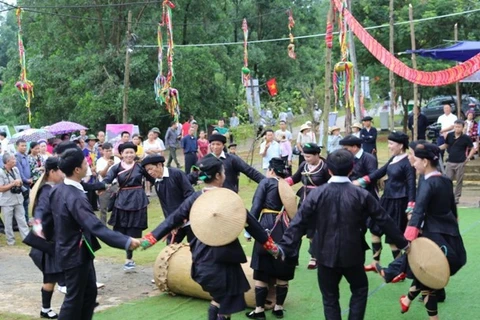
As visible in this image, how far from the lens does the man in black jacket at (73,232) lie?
583 cm

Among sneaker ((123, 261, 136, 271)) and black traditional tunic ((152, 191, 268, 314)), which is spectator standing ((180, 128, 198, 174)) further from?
black traditional tunic ((152, 191, 268, 314))

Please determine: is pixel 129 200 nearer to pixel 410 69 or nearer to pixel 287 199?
pixel 287 199

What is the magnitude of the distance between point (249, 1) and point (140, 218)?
30.4m

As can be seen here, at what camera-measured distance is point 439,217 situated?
21.3 ft

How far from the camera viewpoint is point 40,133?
1708 cm

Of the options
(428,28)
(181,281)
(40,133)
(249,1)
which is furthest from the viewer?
(249,1)

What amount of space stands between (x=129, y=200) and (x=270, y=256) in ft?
9.78

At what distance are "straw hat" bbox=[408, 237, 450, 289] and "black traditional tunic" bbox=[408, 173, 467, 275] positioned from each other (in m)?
0.34

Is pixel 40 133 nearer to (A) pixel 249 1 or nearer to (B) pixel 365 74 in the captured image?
(B) pixel 365 74

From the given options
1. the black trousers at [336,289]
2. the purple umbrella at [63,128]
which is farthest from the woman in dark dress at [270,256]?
the purple umbrella at [63,128]

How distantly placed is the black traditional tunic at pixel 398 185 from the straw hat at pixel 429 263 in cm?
212

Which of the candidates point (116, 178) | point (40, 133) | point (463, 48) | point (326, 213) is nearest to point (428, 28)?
point (463, 48)

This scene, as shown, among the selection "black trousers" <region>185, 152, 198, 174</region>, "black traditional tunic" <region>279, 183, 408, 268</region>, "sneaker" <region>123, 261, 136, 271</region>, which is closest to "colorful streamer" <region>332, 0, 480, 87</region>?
"black trousers" <region>185, 152, 198, 174</region>

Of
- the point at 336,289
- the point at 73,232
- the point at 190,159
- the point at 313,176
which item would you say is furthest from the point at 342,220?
the point at 190,159
